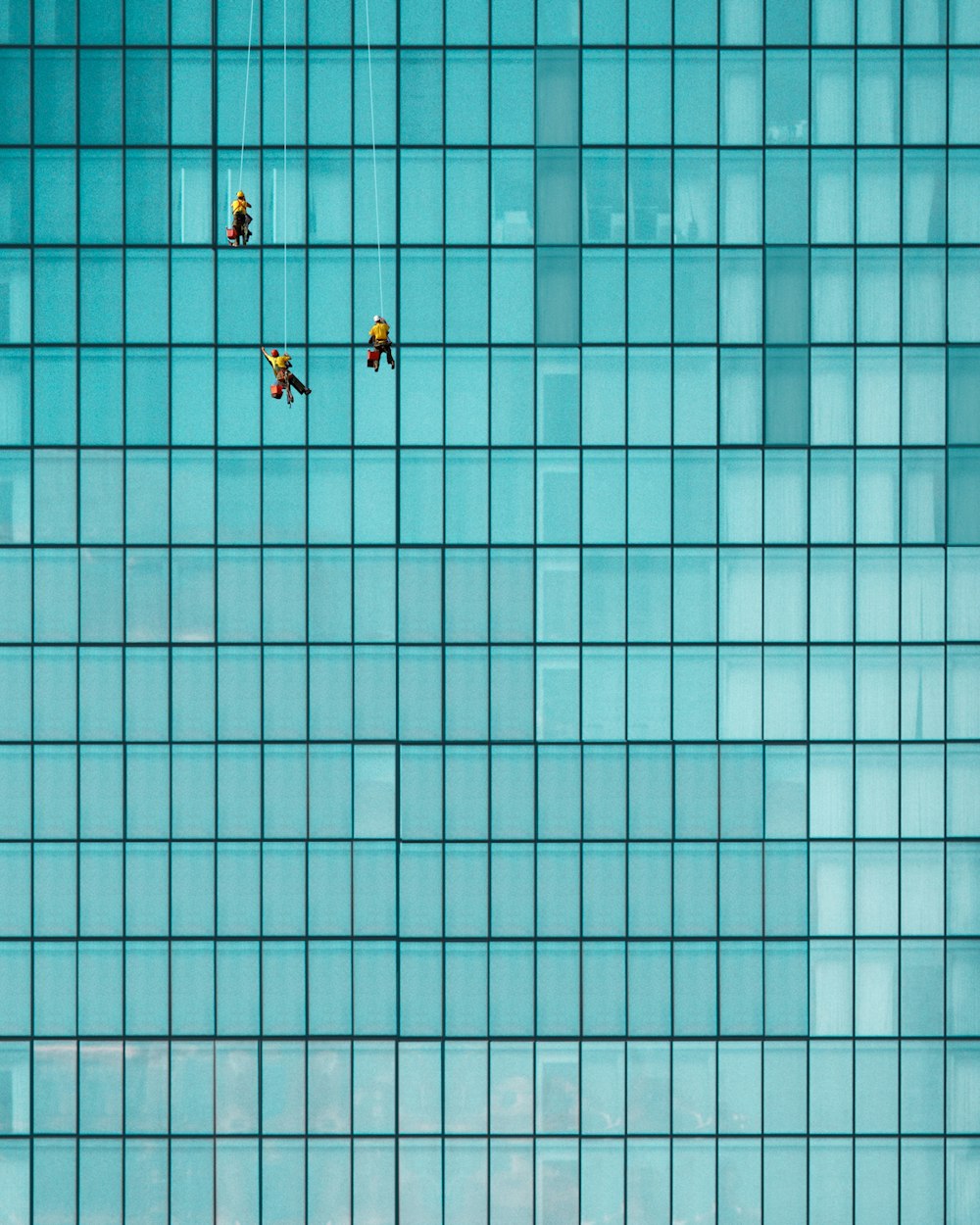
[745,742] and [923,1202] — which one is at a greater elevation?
[745,742]

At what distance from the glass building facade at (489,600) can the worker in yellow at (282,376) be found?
→ 1.89 meters

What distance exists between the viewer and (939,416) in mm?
30328

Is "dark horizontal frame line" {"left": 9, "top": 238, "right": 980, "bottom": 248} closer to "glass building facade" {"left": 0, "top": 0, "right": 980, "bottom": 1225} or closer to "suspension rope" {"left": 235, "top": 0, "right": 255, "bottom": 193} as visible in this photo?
"glass building facade" {"left": 0, "top": 0, "right": 980, "bottom": 1225}

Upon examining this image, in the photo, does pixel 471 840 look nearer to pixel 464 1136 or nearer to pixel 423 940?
pixel 423 940

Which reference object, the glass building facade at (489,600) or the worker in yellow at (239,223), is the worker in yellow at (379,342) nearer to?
the glass building facade at (489,600)

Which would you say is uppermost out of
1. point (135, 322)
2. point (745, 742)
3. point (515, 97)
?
point (515, 97)

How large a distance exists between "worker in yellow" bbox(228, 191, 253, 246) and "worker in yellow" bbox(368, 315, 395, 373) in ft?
10.1

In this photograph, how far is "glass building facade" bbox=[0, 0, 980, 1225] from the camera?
30.3 metres

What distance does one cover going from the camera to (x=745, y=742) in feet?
99.8

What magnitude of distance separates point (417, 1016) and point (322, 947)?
7.96ft

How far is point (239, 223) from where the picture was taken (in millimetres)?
27766

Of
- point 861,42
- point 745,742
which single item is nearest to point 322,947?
point 745,742

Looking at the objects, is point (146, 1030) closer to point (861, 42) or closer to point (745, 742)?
point (745, 742)

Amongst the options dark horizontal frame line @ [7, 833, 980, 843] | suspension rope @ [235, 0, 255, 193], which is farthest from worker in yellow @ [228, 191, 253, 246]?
dark horizontal frame line @ [7, 833, 980, 843]
